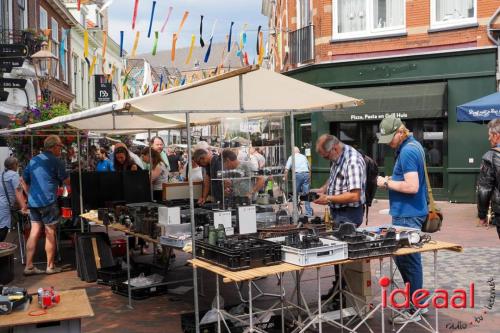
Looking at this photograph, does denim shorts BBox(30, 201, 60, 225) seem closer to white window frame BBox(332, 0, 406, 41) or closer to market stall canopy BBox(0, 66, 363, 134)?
market stall canopy BBox(0, 66, 363, 134)

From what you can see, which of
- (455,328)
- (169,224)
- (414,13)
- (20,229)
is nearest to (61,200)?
(20,229)

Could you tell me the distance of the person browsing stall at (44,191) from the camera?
7.98 metres

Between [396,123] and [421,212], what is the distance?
857mm

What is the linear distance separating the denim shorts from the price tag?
3733mm

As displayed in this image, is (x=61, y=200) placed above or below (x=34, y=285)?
above

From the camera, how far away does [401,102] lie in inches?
637

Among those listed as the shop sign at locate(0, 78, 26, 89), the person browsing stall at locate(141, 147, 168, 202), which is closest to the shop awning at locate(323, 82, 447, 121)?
the person browsing stall at locate(141, 147, 168, 202)

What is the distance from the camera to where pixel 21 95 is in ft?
58.4

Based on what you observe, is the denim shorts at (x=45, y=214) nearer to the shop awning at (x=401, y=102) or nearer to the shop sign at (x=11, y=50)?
the shop sign at (x=11, y=50)

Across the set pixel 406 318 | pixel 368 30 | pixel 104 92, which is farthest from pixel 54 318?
pixel 104 92

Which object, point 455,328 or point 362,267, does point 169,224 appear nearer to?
point 362,267

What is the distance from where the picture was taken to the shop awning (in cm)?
1578

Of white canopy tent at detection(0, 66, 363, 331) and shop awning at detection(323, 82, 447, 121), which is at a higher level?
shop awning at detection(323, 82, 447, 121)

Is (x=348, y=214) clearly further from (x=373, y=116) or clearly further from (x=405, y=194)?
(x=373, y=116)
